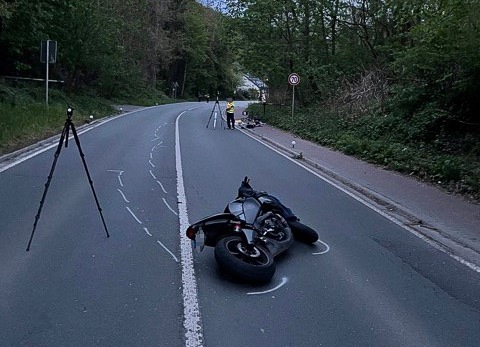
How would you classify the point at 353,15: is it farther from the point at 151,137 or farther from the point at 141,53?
the point at 141,53

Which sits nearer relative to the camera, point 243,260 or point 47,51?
point 243,260

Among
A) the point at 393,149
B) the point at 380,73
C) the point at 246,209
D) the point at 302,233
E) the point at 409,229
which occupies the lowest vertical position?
the point at 409,229

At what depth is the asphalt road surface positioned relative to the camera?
192 inches

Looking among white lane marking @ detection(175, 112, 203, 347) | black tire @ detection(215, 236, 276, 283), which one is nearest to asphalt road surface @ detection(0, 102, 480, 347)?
white lane marking @ detection(175, 112, 203, 347)

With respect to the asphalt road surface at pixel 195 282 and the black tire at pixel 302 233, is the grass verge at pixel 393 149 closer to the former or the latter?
the asphalt road surface at pixel 195 282

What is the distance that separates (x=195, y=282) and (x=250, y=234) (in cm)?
87

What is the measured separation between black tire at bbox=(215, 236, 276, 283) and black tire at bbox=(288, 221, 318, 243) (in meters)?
1.07

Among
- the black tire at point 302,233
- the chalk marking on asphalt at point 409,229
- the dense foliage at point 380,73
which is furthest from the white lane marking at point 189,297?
the dense foliage at point 380,73

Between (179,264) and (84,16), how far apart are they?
30712mm

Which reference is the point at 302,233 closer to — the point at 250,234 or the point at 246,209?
the point at 246,209

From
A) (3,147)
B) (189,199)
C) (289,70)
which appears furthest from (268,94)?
(189,199)

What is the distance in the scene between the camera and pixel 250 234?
657 centimetres

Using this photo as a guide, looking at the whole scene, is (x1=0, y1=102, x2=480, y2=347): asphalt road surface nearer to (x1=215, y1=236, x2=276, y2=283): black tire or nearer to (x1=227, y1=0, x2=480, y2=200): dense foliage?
(x1=215, y1=236, x2=276, y2=283): black tire

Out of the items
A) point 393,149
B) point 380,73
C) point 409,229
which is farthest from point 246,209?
point 380,73
